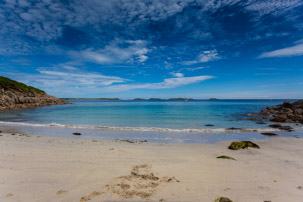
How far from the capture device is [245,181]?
5816mm

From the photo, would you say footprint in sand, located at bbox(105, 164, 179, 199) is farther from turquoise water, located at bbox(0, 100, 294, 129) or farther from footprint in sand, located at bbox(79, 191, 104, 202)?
turquoise water, located at bbox(0, 100, 294, 129)

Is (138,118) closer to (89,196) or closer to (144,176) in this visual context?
(144,176)

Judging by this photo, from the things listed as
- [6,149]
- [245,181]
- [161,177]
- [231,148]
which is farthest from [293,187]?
[6,149]

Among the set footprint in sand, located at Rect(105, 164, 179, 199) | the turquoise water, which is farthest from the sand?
the turquoise water

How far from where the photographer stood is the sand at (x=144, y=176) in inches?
188

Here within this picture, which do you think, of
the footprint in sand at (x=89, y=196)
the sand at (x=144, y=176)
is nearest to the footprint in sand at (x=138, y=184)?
the sand at (x=144, y=176)

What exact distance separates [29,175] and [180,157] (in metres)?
6.69

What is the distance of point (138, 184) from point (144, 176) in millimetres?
646

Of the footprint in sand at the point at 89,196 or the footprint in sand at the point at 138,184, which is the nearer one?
the footprint in sand at the point at 89,196

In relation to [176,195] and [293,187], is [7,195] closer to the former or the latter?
[176,195]

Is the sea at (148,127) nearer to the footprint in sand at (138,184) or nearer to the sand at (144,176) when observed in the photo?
the sand at (144,176)

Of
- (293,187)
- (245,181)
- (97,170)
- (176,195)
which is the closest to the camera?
(176,195)

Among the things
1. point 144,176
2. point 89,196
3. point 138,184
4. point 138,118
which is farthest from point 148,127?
point 89,196

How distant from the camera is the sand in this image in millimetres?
4770
